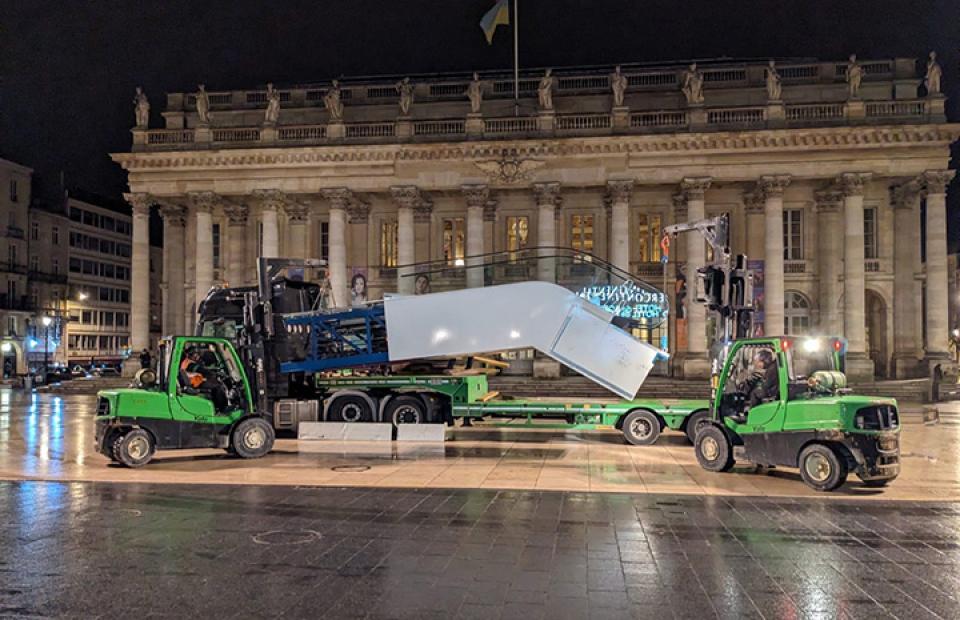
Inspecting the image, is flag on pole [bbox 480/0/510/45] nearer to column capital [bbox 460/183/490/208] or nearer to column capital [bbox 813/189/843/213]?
column capital [bbox 460/183/490/208]

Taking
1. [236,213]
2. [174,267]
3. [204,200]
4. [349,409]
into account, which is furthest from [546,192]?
[174,267]

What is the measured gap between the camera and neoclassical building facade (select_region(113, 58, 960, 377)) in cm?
4019

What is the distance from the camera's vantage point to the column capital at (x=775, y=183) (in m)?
40.5

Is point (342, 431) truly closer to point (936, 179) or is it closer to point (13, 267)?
point (936, 179)

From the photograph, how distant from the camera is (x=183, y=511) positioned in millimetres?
11945

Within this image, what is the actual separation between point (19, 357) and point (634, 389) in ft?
233

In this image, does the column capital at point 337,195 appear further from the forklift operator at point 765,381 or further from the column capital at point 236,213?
the forklift operator at point 765,381

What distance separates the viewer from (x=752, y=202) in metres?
43.6

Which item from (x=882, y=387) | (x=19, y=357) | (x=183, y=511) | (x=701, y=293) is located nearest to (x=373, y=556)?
(x=183, y=511)

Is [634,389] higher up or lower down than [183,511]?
higher up

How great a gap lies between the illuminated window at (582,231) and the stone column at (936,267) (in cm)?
1812

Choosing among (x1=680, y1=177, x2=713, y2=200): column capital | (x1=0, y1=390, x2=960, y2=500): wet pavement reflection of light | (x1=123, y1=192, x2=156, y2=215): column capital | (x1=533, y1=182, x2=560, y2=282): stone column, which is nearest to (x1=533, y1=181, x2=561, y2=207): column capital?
(x1=533, y1=182, x2=560, y2=282): stone column

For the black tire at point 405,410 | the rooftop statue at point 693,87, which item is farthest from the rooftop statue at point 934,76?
the black tire at point 405,410

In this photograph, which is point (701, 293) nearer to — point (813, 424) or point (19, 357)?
point (813, 424)
